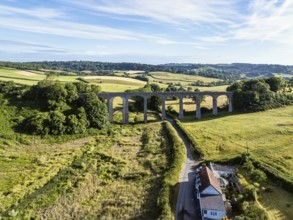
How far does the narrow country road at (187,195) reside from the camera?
2794 centimetres

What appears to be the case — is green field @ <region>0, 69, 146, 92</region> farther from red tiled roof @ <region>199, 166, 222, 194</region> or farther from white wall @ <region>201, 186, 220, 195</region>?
white wall @ <region>201, 186, 220, 195</region>

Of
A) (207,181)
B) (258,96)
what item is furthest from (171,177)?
(258,96)

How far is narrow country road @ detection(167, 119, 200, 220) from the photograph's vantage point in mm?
27938

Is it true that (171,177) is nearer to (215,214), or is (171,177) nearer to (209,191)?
(209,191)

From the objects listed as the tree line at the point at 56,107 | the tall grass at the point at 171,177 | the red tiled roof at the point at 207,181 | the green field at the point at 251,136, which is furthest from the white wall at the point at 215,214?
the tree line at the point at 56,107

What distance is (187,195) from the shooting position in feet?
104

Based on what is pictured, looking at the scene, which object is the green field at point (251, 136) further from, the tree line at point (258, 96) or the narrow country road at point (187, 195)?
the narrow country road at point (187, 195)

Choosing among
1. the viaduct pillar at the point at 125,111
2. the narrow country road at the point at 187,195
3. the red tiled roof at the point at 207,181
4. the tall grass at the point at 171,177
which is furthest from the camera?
the viaduct pillar at the point at 125,111

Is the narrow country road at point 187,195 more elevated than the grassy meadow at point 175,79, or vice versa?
the grassy meadow at point 175,79

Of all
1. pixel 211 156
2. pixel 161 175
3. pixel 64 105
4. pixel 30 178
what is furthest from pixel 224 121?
pixel 30 178

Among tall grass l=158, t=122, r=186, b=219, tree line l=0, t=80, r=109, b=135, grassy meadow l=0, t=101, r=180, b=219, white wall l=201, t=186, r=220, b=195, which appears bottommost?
grassy meadow l=0, t=101, r=180, b=219

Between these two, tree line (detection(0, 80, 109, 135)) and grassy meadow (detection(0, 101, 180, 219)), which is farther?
tree line (detection(0, 80, 109, 135))

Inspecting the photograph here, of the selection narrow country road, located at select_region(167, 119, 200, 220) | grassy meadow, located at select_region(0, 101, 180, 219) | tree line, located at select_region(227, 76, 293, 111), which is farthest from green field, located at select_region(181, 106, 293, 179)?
grassy meadow, located at select_region(0, 101, 180, 219)

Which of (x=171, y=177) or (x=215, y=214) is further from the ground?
(x=171, y=177)
